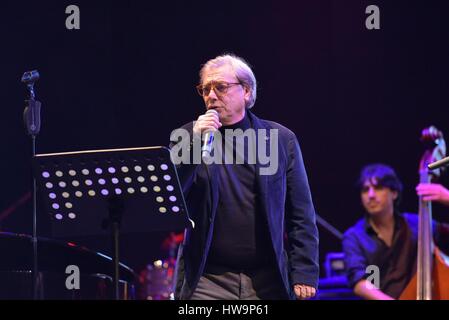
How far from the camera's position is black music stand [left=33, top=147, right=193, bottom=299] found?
313cm

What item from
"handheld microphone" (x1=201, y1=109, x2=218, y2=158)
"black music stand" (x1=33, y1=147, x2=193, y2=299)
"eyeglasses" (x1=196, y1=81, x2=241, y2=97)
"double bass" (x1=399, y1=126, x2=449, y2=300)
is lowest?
"double bass" (x1=399, y1=126, x2=449, y2=300)

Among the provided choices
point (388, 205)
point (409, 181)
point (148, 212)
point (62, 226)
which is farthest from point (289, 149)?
point (409, 181)

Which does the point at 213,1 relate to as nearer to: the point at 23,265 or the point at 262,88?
the point at 262,88

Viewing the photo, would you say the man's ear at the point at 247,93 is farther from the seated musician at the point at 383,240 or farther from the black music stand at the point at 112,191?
the seated musician at the point at 383,240

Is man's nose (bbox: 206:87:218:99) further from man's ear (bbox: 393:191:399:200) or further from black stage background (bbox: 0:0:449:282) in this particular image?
black stage background (bbox: 0:0:449:282)

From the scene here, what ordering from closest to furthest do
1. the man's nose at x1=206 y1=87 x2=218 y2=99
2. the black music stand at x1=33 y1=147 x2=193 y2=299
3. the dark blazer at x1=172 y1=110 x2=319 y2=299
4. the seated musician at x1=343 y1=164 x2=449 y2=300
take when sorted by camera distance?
the black music stand at x1=33 y1=147 x2=193 y2=299 → the dark blazer at x1=172 y1=110 x2=319 y2=299 → the man's nose at x1=206 y1=87 x2=218 y2=99 → the seated musician at x1=343 y1=164 x2=449 y2=300

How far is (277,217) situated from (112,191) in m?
0.70

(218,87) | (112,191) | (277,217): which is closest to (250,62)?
(218,87)

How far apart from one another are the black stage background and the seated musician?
0.97 meters

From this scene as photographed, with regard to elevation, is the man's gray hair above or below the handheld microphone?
above

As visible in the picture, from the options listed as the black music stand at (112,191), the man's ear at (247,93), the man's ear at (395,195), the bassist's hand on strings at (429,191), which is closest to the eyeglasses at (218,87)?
the man's ear at (247,93)

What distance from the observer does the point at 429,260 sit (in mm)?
4918

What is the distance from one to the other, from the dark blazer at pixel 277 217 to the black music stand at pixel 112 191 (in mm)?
209

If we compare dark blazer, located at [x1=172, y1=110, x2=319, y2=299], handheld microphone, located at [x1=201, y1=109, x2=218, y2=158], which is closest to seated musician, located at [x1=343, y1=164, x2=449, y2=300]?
dark blazer, located at [x1=172, y1=110, x2=319, y2=299]
